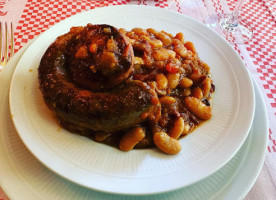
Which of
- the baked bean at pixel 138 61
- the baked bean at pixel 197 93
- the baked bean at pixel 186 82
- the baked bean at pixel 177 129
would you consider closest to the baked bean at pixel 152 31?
the baked bean at pixel 138 61

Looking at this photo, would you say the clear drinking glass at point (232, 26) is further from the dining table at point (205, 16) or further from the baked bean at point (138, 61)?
the baked bean at point (138, 61)

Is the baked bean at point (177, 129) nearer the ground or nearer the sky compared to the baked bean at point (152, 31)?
nearer the ground

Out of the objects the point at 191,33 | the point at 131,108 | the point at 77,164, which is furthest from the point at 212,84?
the point at 77,164

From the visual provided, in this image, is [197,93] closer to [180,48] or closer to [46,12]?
[180,48]

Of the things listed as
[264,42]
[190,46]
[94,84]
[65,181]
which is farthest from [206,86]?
[264,42]

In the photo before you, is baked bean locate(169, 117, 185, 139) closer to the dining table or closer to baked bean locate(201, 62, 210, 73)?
baked bean locate(201, 62, 210, 73)

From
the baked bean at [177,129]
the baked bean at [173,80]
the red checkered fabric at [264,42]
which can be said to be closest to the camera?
the baked bean at [177,129]
